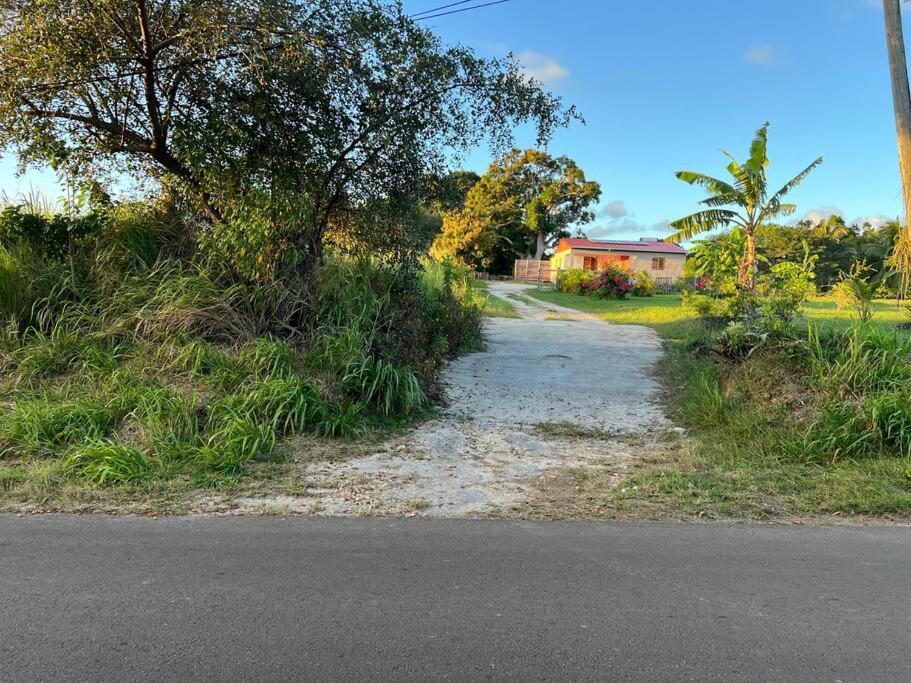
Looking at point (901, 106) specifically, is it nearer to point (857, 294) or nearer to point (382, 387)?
point (857, 294)

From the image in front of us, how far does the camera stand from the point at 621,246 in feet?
154

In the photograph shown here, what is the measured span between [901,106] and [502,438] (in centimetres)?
707

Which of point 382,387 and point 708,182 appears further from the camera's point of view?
point 708,182

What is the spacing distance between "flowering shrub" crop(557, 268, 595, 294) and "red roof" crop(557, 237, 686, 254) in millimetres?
12279

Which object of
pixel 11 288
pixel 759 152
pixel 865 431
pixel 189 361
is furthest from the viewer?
pixel 759 152

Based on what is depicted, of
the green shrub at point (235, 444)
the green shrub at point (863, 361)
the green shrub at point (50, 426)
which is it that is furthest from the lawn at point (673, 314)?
the green shrub at point (50, 426)

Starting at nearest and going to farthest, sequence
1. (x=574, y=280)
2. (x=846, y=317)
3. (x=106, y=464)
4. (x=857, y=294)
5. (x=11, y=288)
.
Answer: (x=106, y=464), (x=857, y=294), (x=11, y=288), (x=846, y=317), (x=574, y=280)

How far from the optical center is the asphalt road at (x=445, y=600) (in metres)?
2.52

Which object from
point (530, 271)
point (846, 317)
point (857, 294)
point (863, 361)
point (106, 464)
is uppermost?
point (530, 271)

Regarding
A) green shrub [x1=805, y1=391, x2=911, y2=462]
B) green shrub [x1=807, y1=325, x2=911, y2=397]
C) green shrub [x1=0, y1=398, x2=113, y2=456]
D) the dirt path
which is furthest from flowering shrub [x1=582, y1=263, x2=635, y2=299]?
green shrub [x1=0, y1=398, x2=113, y2=456]

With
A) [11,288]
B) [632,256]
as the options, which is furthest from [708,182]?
[632,256]

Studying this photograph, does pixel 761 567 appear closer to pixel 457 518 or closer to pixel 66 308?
pixel 457 518

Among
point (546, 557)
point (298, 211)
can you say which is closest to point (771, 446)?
point (546, 557)

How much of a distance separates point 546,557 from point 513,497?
1.11 meters
